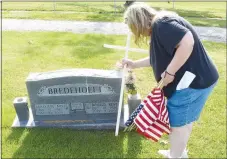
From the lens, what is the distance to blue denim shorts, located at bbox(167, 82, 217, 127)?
329cm

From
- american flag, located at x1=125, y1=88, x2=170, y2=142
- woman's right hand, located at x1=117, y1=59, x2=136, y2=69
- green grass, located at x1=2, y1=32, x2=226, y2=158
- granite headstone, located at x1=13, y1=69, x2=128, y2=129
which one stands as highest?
woman's right hand, located at x1=117, y1=59, x2=136, y2=69

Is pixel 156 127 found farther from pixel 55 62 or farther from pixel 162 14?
pixel 55 62

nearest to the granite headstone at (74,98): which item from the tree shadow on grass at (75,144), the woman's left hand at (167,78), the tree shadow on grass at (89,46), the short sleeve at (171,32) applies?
the tree shadow on grass at (75,144)

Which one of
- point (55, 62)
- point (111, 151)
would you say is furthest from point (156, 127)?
point (55, 62)

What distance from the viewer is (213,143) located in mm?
4738

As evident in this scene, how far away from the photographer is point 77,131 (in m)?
4.84

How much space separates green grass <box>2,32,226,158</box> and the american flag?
908 millimetres

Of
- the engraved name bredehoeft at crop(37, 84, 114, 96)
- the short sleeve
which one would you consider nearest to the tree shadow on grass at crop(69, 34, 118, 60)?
the engraved name bredehoeft at crop(37, 84, 114, 96)

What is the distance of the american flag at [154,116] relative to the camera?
11.3ft

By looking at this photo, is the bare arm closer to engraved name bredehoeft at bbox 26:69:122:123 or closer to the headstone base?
engraved name bredehoeft at bbox 26:69:122:123

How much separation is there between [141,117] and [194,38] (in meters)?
1.05

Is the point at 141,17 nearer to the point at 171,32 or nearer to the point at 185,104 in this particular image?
the point at 171,32

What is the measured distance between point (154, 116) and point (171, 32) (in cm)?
104

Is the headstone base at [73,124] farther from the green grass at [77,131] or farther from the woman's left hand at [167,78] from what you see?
the woman's left hand at [167,78]
